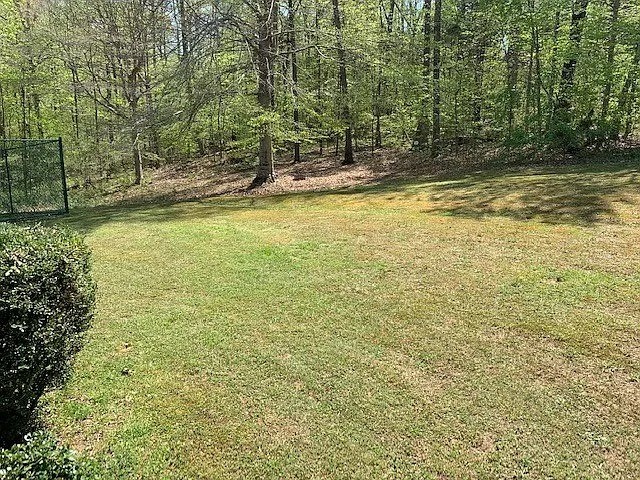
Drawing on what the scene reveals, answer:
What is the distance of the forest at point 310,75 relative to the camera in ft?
37.0

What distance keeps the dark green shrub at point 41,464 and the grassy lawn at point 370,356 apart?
2.14 ft

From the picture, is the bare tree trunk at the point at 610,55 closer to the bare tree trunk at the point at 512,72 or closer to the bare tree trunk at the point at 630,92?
the bare tree trunk at the point at 630,92

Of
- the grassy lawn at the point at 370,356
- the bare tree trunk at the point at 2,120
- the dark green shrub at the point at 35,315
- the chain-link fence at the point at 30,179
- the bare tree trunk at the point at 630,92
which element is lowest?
the grassy lawn at the point at 370,356

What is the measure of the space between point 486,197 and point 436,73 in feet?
24.8

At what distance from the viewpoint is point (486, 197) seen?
8.48 metres

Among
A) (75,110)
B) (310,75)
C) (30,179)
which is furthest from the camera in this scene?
(75,110)

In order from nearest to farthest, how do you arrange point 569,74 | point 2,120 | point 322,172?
point 569,74 → point 322,172 → point 2,120

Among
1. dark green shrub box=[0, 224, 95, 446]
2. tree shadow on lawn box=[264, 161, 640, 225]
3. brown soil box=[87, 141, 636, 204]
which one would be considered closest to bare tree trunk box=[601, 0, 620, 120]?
brown soil box=[87, 141, 636, 204]

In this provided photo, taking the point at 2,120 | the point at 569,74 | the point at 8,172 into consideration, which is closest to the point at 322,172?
the point at 569,74

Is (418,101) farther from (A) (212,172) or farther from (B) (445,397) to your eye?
(B) (445,397)

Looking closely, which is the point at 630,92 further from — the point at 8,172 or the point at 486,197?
the point at 8,172

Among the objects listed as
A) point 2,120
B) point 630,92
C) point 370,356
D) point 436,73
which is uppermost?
point 436,73

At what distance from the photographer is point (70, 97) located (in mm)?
16484

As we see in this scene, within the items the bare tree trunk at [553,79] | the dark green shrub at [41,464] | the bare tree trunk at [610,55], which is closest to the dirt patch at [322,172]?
the bare tree trunk at [553,79]
